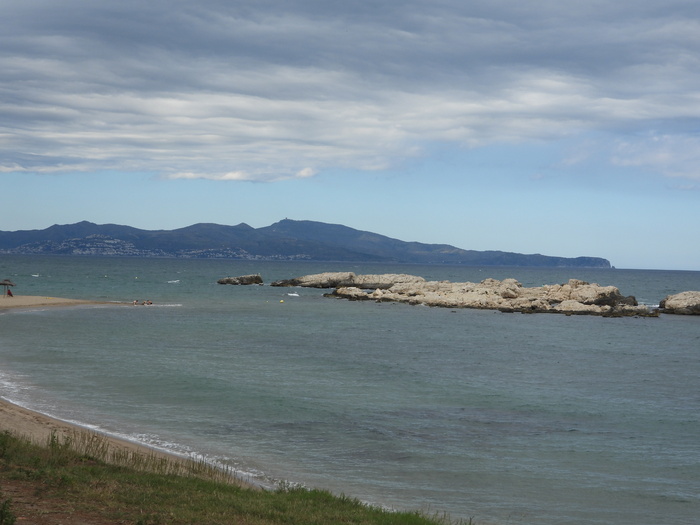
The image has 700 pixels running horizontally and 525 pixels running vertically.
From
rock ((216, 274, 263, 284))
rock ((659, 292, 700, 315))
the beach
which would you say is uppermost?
rock ((659, 292, 700, 315))

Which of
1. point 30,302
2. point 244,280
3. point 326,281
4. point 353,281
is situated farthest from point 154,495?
point 244,280

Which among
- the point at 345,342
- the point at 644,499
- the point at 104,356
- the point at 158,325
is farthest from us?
the point at 158,325

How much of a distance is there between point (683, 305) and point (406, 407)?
6578cm

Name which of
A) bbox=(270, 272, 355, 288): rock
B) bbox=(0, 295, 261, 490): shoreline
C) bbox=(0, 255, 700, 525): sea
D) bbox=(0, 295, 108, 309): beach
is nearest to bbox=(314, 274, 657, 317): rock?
bbox=(270, 272, 355, 288): rock

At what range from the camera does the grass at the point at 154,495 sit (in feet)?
36.3

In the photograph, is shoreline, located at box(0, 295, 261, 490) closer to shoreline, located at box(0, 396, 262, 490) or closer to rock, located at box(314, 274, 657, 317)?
shoreline, located at box(0, 396, 262, 490)

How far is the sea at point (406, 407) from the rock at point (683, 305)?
102 feet

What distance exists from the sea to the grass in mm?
1790

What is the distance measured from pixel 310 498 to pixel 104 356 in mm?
24540

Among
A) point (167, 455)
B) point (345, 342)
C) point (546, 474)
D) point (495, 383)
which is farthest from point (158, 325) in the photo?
point (546, 474)

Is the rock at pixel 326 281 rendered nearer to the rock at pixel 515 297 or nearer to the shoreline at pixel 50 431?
the rock at pixel 515 297

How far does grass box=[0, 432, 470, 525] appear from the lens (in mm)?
11055

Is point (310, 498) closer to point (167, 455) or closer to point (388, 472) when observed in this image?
point (388, 472)

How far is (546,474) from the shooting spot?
1755 cm
